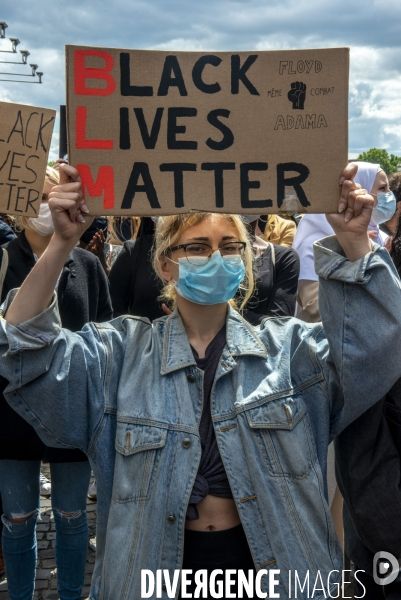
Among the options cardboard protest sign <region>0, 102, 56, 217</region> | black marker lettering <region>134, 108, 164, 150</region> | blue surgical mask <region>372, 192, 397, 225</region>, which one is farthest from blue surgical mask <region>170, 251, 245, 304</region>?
blue surgical mask <region>372, 192, 397, 225</region>

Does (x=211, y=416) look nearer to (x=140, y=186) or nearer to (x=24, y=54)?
(x=140, y=186)

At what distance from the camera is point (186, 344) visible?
7.39 feet

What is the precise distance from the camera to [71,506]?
11.7 feet

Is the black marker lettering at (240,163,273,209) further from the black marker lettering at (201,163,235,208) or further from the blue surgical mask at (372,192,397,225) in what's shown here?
the blue surgical mask at (372,192,397,225)

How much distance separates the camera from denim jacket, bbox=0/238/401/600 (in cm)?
204

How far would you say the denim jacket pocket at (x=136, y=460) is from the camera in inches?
81.3

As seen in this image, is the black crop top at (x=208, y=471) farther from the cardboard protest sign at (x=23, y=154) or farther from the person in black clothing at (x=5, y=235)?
the person in black clothing at (x=5, y=235)

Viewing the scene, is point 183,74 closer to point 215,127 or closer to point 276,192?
point 215,127

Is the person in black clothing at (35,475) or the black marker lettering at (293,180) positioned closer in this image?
the black marker lettering at (293,180)

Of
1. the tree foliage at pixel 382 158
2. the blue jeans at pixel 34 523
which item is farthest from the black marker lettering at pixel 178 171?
the tree foliage at pixel 382 158

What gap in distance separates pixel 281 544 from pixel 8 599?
2.35 meters

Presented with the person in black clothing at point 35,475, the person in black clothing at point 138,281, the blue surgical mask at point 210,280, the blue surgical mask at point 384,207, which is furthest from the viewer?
the blue surgical mask at point 384,207

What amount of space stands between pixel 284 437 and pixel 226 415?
0.18m

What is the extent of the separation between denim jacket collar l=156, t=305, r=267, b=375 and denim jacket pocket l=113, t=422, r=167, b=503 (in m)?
Result: 0.19
